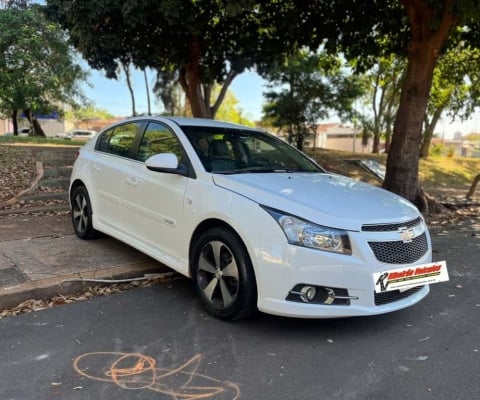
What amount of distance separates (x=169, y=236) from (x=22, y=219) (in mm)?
3704

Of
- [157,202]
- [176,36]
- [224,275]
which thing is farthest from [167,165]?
[176,36]

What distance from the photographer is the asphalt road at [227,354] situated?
290cm

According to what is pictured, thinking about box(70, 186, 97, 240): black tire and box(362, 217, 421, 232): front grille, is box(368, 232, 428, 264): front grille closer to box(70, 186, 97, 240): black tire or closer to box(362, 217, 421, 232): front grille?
box(362, 217, 421, 232): front grille

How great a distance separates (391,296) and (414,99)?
6450 millimetres

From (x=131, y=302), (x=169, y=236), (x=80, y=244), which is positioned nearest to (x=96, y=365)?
(x=131, y=302)

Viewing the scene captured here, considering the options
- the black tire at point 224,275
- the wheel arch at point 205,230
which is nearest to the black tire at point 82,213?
the wheel arch at point 205,230

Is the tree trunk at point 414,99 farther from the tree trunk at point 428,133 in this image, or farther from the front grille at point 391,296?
the tree trunk at point 428,133

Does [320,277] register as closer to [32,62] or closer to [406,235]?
[406,235]

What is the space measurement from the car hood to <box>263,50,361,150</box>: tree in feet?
45.0

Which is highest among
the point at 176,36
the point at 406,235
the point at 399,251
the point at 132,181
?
the point at 176,36

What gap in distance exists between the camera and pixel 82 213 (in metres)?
6.00

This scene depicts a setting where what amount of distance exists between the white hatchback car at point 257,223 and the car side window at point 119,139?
37 millimetres

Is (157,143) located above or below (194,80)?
below

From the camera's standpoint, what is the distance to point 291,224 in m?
3.46
